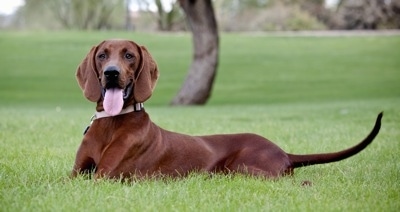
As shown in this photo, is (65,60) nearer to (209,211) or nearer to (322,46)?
(322,46)

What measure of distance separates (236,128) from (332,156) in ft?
19.7

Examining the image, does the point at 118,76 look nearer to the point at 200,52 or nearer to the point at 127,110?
the point at 127,110

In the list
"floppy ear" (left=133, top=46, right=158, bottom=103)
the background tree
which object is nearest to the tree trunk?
"floppy ear" (left=133, top=46, right=158, bottom=103)

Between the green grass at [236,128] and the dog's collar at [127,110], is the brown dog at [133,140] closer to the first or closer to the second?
the dog's collar at [127,110]

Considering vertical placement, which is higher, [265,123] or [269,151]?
[269,151]

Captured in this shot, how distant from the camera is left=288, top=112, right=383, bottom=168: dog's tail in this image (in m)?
5.94

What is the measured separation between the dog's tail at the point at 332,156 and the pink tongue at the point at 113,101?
5.58 ft

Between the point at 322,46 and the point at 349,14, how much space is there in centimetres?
1544

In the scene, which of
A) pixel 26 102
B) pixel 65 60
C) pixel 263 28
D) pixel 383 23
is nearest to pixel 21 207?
pixel 26 102

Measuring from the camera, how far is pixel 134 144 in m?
5.69

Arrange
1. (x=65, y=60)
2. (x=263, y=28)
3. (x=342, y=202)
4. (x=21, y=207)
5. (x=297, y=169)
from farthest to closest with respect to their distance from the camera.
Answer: (x=263, y=28), (x=65, y=60), (x=297, y=169), (x=342, y=202), (x=21, y=207)

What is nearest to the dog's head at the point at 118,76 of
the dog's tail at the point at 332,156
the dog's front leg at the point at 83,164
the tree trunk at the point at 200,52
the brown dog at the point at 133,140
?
the brown dog at the point at 133,140

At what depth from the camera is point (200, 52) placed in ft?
68.2

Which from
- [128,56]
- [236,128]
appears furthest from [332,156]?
[236,128]
